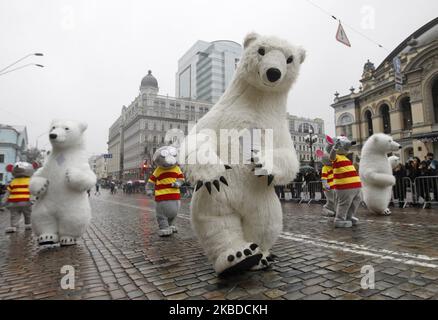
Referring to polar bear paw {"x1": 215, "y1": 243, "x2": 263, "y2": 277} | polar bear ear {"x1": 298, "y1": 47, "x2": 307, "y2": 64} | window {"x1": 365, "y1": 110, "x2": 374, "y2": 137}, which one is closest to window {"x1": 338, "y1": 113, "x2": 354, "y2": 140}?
window {"x1": 365, "y1": 110, "x2": 374, "y2": 137}

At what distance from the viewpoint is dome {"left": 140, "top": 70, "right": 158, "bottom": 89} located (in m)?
61.7

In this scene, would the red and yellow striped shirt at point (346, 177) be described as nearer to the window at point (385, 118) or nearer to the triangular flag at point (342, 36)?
the triangular flag at point (342, 36)

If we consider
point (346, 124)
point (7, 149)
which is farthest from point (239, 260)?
point (7, 149)

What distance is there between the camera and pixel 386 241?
3748mm

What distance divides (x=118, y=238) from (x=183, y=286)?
2.90m

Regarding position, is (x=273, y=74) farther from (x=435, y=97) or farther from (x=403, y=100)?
(x=403, y=100)

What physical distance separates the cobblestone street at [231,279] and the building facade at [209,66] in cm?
4308

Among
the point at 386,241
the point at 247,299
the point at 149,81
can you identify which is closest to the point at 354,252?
the point at 386,241

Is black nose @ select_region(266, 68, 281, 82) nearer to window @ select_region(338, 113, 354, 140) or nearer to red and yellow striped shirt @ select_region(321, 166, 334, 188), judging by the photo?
red and yellow striped shirt @ select_region(321, 166, 334, 188)

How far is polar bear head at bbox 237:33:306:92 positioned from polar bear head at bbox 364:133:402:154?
15.7ft

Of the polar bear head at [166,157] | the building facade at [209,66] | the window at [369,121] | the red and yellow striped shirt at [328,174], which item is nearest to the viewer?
the polar bear head at [166,157]

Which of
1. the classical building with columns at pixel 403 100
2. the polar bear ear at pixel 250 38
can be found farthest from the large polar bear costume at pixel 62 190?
the classical building with columns at pixel 403 100

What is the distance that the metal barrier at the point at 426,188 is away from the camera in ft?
26.7

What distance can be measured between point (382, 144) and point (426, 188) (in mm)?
3228
